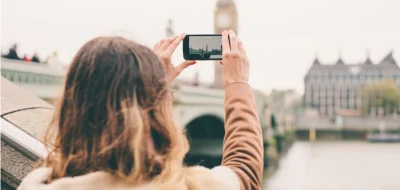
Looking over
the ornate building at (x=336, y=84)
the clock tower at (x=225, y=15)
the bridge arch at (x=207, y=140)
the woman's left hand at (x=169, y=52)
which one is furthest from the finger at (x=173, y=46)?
the ornate building at (x=336, y=84)

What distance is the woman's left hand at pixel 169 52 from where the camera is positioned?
56cm

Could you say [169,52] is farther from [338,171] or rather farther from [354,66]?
[354,66]

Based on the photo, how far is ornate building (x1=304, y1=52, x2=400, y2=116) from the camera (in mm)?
32938

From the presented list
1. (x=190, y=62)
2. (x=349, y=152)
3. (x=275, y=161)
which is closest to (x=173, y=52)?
(x=190, y=62)

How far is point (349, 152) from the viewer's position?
1698cm

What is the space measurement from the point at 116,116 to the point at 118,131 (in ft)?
0.03

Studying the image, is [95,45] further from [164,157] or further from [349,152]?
[349,152]

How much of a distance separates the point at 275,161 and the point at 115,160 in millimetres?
12778

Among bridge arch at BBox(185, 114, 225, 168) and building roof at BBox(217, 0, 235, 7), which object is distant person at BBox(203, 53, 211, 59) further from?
building roof at BBox(217, 0, 235, 7)

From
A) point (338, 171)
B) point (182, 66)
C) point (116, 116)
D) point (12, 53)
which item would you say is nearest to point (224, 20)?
point (338, 171)

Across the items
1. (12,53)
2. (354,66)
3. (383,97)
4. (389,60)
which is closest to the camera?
(12,53)

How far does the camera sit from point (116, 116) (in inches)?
16.2

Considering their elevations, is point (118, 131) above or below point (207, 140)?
above

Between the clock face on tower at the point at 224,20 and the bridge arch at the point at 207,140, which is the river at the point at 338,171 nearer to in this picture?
the bridge arch at the point at 207,140
